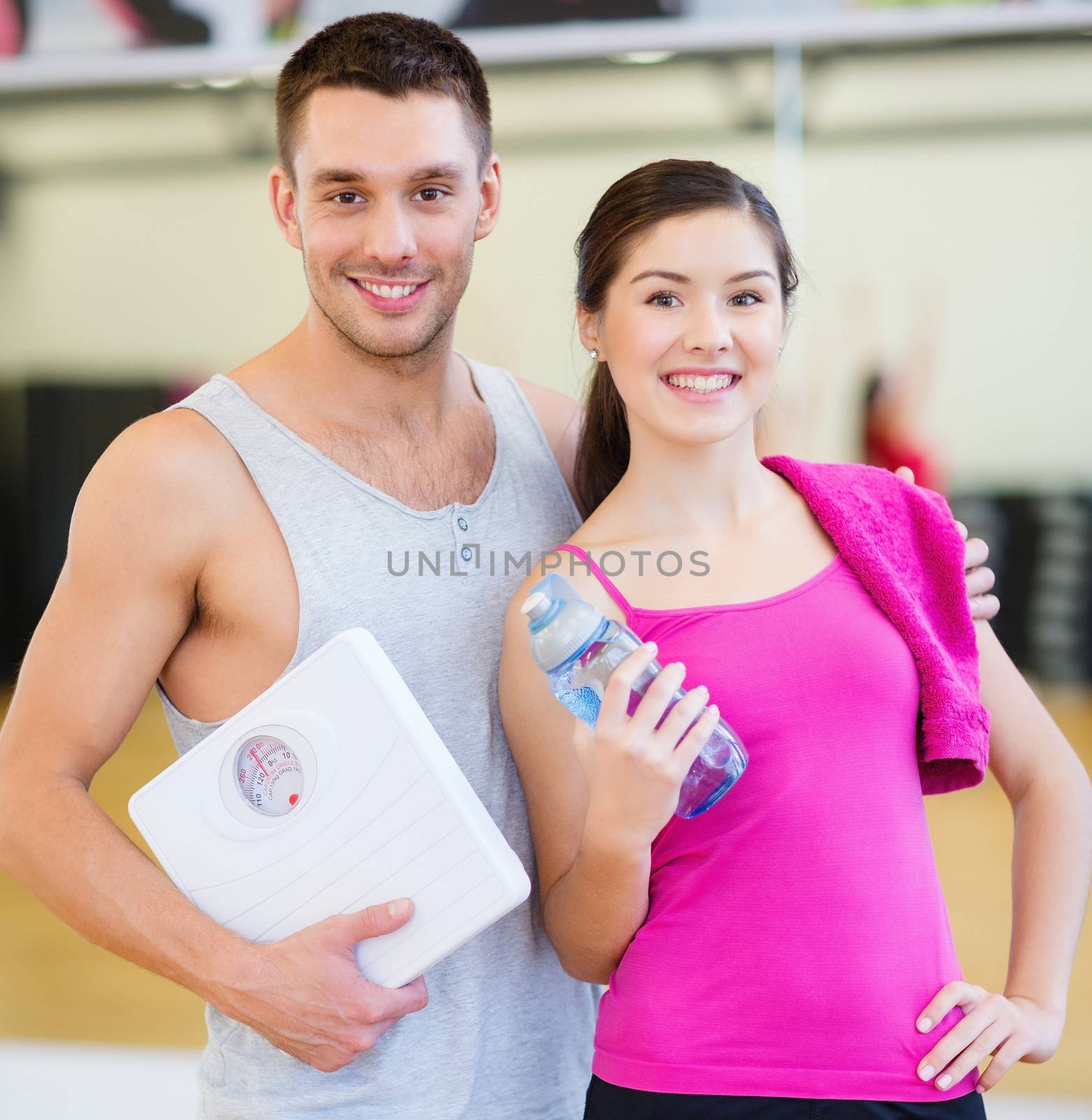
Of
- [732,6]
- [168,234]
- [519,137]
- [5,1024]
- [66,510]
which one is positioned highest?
[732,6]

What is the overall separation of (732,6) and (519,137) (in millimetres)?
922

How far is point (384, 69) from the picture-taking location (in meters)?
1.32

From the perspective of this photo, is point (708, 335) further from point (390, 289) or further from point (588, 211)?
point (588, 211)

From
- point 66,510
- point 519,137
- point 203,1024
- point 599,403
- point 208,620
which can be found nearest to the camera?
point 208,620

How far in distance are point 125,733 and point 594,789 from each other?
0.52 m

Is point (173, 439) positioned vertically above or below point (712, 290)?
below

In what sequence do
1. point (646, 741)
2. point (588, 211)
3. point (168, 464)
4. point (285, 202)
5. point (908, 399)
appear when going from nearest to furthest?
point (646, 741), point (168, 464), point (285, 202), point (588, 211), point (908, 399)

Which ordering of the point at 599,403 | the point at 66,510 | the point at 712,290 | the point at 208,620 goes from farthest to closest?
the point at 66,510, the point at 599,403, the point at 208,620, the point at 712,290

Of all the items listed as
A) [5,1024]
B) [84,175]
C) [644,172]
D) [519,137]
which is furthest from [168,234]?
[644,172]

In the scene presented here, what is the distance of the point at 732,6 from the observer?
9.45 feet

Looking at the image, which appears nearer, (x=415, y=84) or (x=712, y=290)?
(x=712, y=290)

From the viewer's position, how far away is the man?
1.21 m

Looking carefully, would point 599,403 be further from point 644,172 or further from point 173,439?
point 173,439

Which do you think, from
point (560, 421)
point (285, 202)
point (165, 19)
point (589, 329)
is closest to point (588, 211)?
point (165, 19)
